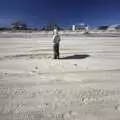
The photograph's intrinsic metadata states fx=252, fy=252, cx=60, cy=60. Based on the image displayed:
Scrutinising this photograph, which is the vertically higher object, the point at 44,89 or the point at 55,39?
the point at 55,39

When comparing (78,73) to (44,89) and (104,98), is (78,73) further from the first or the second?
(104,98)

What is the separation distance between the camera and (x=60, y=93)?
21.9 feet

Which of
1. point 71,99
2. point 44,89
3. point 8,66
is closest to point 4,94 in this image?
point 44,89

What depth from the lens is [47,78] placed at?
28.1 ft

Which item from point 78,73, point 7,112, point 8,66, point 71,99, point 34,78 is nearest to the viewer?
point 7,112

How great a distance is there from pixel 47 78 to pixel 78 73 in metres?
1.43

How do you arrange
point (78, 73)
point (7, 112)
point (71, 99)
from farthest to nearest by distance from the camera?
1. point (78, 73)
2. point (71, 99)
3. point (7, 112)

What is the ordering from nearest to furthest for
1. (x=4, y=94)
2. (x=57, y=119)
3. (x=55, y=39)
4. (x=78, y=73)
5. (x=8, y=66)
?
1. (x=57, y=119)
2. (x=4, y=94)
3. (x=78, y=73)
4. (x=8, y=66)
5. (x=55, y=39)

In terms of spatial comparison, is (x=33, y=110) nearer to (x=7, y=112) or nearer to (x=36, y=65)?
(x=7, y=112)

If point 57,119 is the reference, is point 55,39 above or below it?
above

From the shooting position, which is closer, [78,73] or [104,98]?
[104,98]

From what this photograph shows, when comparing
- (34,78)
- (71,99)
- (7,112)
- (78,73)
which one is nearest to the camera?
(7,112)

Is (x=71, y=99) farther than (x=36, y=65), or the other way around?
(x=36, y=65)

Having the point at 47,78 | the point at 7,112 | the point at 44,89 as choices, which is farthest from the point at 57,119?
the point at 47,78
